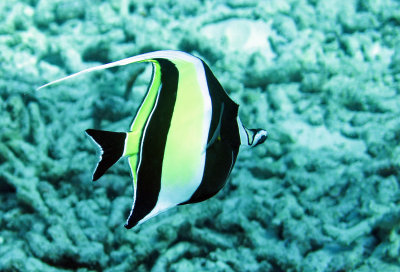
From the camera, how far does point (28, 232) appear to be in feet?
5.65

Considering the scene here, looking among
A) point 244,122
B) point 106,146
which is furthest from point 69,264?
point 244,122

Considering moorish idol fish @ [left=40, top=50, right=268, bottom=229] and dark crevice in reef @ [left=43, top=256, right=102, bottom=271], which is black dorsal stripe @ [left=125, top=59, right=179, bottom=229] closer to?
moorish idol fish @ [left=40, top=50, right=268, bottom=229]

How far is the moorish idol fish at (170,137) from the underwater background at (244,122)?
3.15ft

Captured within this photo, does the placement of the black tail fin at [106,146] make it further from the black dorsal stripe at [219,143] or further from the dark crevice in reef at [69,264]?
the dark crevice in reef at [69,264]

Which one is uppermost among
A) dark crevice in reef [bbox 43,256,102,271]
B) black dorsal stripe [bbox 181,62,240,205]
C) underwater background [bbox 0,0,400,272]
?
black dorsal stripe [bbox 181,62,240,205]

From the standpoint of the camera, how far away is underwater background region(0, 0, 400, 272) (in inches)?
66.6

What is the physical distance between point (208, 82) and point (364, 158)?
1.71 meters

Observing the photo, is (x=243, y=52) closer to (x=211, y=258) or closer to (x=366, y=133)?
(x=366, y=133)

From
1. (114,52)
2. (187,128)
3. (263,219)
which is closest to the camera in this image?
(187,128)

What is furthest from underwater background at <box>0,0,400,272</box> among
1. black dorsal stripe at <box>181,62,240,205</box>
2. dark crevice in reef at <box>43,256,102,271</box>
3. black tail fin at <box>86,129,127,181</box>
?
black tail fin at <box>86,129,127,181</box>

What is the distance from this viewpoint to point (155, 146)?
0.74 meters

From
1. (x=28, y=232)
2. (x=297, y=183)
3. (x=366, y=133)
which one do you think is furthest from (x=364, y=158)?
(x=28, y=232)

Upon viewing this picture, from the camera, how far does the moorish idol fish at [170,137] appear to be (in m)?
0.74

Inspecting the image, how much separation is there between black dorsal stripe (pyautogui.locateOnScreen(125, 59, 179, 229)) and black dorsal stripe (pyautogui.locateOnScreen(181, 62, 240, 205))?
83 millimetres
